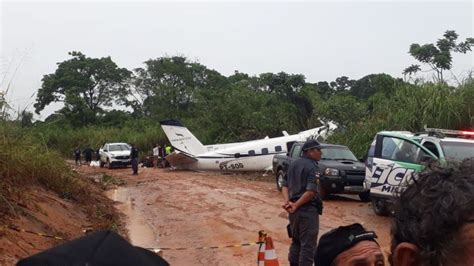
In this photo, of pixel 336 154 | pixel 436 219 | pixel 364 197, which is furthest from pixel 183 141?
pixel 436 219

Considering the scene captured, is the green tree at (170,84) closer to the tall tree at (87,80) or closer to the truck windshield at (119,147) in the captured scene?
the tall tree at (87,80)

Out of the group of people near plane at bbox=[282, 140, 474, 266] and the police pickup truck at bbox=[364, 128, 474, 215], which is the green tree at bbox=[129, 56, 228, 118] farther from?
the group of people near plane at bbox=[282, 140, 474, 266]

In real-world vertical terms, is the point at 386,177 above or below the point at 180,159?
above

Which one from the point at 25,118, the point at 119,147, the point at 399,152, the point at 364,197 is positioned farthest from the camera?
the point at 119,147

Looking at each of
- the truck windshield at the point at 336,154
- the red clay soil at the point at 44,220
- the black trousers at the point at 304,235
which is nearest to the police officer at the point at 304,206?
the black trousers at the point at 304,235

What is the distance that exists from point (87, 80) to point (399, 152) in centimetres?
5738

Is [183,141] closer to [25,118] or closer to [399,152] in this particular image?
[399,152]

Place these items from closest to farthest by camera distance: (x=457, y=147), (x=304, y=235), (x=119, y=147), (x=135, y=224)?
(x=304, y=235), (x=457, y=147), (x=135, y=224), (x=119, y=147)

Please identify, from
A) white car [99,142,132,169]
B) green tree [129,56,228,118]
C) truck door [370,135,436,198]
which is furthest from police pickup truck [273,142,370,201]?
green tree [129,56,228,118]

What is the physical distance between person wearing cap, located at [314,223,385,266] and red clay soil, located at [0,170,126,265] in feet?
18.0

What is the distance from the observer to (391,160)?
12.3 metres

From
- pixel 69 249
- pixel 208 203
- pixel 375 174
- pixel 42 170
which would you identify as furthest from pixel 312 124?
pixel 69 249

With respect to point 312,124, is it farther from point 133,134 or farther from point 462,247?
point 462,247

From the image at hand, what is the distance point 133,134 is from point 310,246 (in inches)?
1663
